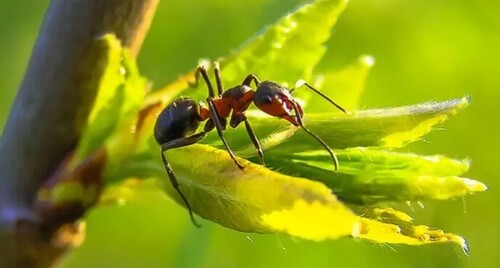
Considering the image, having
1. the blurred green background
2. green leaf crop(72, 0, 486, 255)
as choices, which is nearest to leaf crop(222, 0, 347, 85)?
green leaf crop(72, 0, 486, 255)

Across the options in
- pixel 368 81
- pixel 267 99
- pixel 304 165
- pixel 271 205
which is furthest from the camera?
pixel 368 81

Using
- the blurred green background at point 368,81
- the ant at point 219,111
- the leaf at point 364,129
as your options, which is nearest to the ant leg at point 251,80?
the ant at point 219,111

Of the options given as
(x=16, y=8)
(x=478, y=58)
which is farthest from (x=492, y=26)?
(x=16, y=8)

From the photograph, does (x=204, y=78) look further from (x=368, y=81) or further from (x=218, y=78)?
(x=368, y=81)

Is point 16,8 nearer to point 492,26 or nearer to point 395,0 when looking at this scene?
point 395,0

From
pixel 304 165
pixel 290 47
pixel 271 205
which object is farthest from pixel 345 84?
pixel 271 205
